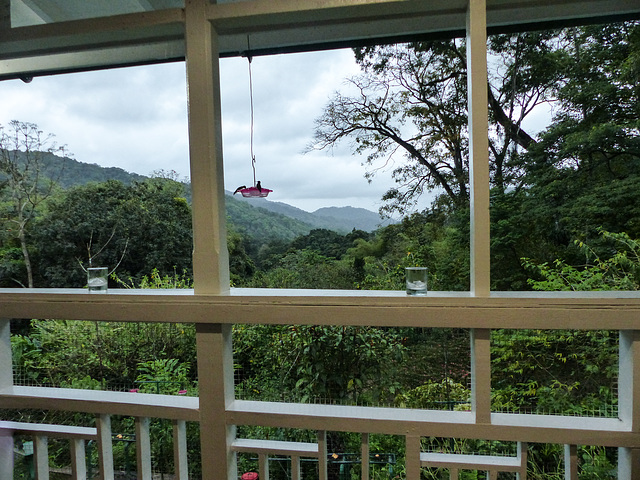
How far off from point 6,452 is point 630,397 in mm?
A: 2046

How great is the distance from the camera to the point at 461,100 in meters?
1.32

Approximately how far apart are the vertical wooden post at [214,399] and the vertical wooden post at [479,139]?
800 mm

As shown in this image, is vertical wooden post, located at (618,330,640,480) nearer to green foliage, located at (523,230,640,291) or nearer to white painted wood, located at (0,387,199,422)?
green foliage, located at (523,230,640,291)

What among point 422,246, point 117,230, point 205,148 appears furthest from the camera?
point 117,230

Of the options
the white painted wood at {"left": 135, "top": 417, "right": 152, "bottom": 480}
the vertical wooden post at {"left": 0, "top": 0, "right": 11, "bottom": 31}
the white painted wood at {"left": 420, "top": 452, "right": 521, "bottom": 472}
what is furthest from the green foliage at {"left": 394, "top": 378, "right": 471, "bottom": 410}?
the vertical wooden post at {"left": 0, "top": 0, "right": 11, "bottom": 31}

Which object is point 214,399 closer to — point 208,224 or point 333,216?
point 208,224

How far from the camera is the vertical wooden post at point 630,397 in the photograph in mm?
900

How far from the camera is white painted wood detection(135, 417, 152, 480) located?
44.4 inches

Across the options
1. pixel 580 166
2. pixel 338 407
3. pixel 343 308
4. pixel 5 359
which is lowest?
pixel 338 407

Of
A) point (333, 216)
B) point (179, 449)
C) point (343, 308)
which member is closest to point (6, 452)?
point (179, 449)

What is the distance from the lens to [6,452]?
47.3 inches

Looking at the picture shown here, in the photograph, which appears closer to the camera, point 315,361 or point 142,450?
point 142,450

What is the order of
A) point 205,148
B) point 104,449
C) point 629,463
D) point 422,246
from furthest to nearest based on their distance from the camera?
1. point 422,246
2. point 104,449
3. point 205,148
4. point 629,463

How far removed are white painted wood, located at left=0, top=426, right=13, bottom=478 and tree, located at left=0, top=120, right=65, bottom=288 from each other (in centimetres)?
63
